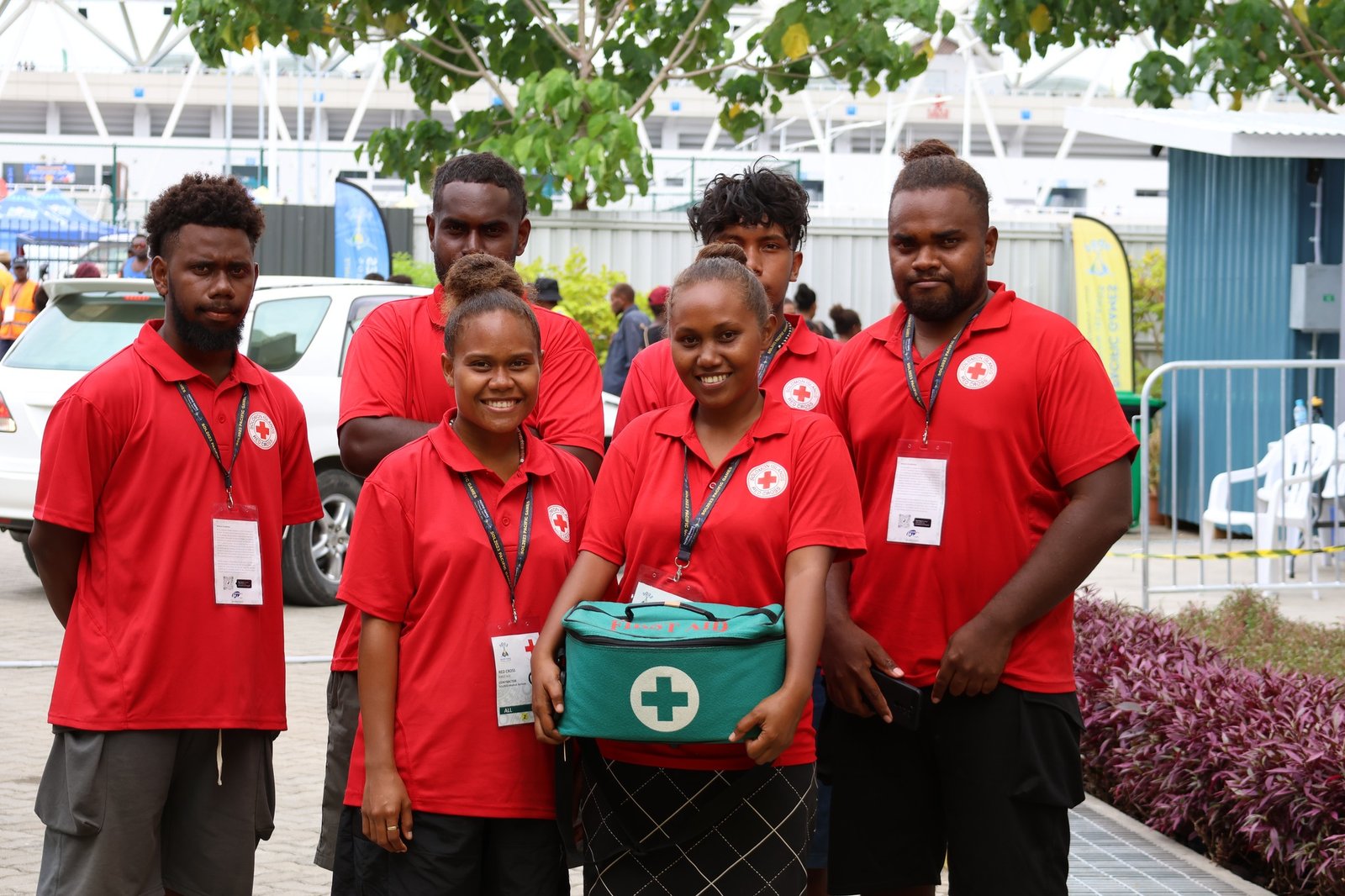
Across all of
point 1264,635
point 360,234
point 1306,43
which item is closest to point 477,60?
point 360,234

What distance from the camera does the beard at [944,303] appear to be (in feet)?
12.2

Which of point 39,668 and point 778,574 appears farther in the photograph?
point 39,668

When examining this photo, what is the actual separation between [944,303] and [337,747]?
5.50ft

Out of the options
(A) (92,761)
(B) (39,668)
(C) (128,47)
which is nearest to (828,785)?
(A) (92,761)

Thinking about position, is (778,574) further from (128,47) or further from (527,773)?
(128,47)

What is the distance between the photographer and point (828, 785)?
162 inches

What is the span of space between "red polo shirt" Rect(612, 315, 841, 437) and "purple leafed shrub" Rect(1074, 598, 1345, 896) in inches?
89.0

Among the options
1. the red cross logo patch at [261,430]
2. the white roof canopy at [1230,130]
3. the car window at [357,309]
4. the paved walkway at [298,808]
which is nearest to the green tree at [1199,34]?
the white roof canopy at [1230,130]

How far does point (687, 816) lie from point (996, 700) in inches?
28.1

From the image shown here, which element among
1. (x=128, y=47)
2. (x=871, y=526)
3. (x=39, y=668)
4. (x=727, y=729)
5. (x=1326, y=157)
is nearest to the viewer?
(x=727, y=729)

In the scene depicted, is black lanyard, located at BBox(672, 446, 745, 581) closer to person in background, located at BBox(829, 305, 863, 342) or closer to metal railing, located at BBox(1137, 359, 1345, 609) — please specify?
metal railing, located at BBox(1137, 359, 1345, 609)

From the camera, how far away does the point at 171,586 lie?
3.86 metres

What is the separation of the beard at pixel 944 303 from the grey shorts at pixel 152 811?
5.95 feet

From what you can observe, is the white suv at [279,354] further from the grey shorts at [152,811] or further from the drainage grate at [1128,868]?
the grey shorts at [152,811]
